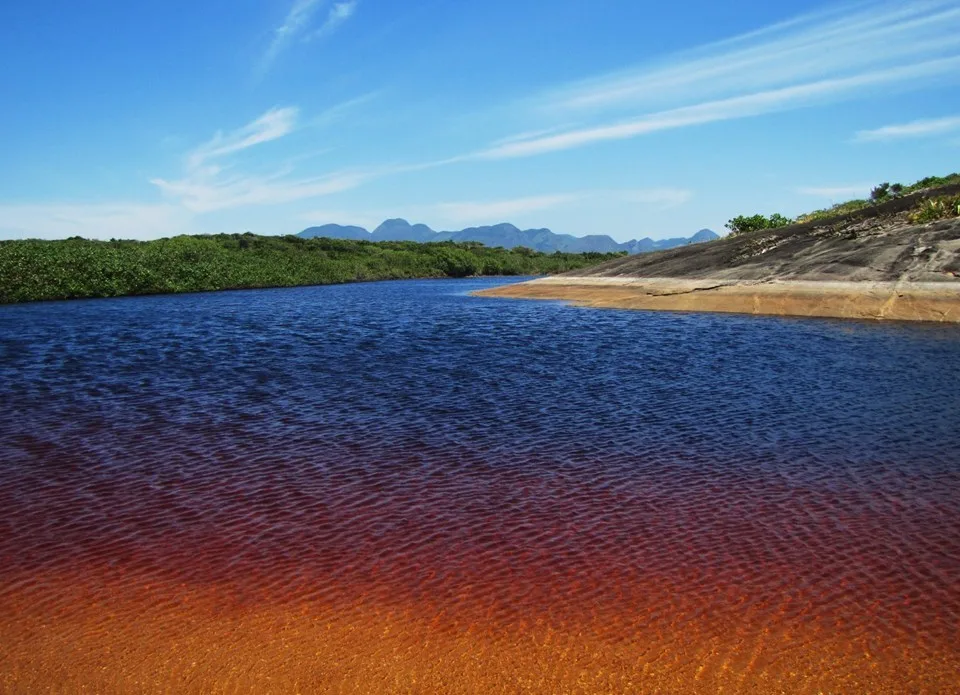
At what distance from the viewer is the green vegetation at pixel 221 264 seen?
2475 inches

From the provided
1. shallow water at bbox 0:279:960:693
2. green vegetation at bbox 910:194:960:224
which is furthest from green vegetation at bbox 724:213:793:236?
shallow water at bbox 0:279:960:693

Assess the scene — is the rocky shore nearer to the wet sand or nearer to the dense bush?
the dense bush

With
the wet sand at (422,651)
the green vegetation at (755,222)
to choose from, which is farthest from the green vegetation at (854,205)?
the wet sand at (422,651)

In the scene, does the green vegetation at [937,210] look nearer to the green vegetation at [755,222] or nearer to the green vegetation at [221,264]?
the green vegetation at [755,222]

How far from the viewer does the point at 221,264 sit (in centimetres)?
8131

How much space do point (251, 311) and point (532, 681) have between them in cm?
4612

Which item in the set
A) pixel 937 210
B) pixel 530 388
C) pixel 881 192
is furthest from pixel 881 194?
pixel 530 388

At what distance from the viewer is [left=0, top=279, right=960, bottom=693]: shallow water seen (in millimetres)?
Answer: 6523

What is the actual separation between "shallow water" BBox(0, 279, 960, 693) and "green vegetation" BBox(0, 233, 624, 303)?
49.2 metres

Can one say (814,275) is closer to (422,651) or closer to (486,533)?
(486,533)

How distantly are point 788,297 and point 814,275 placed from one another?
8.17 feet

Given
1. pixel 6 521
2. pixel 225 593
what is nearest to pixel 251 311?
pixel 6 521

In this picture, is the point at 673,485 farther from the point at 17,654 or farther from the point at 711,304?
the point at 711,304

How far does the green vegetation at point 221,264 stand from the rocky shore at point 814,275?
4020 centimetres
